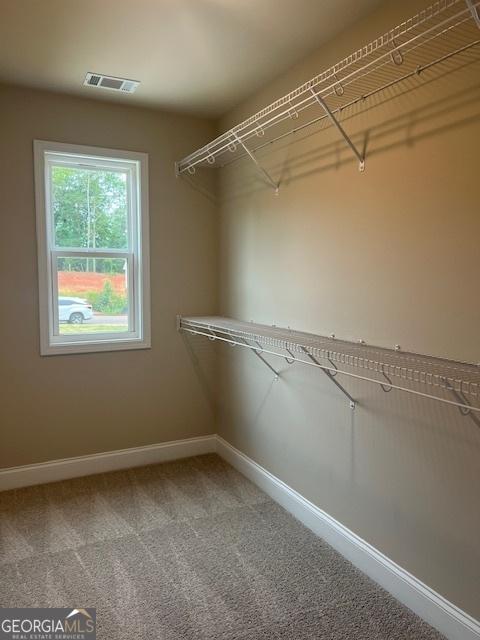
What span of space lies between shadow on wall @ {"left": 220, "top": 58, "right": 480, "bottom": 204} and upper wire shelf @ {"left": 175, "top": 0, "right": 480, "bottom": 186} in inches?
1.5

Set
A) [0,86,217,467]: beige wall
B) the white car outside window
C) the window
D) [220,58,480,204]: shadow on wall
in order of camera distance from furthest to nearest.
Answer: the white car outside window, the window, [0,86,217,467]: beige wall, [220,58,480,204]: shadow on wall

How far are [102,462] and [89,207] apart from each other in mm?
1779

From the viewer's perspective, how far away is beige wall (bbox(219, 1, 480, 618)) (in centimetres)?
175

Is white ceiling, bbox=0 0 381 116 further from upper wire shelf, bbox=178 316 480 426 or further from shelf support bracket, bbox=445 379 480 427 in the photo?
shelf support bracket, bbox=445 379 480 427

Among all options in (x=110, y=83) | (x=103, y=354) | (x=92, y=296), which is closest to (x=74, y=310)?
(x=92, y=296)

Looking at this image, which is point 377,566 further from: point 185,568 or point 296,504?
point 185,568

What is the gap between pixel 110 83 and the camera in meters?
2.88

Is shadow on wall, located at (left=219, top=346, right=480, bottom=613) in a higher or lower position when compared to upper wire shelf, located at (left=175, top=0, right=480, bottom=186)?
lower

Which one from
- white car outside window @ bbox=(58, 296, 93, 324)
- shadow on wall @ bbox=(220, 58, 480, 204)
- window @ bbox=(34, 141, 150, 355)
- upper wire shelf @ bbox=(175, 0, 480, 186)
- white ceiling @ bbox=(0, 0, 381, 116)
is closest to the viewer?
upper wire shelf @ bbox=(175, 0, 480, 186)

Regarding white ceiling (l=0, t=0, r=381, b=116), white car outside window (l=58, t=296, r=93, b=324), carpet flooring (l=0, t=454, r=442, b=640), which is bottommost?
carpet flooring (l=0, t=454, r=442, b=640)

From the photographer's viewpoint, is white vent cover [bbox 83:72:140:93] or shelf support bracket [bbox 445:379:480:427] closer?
shelf support bracket [bbox 445:379:480:427]

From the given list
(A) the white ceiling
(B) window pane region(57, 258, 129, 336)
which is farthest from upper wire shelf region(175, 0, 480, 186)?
(B) window pane region(57, 258, 129, 336)

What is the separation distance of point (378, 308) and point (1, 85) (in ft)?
8.49

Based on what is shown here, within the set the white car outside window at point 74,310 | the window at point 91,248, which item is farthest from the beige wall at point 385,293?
the white car outside window at point 74,310
